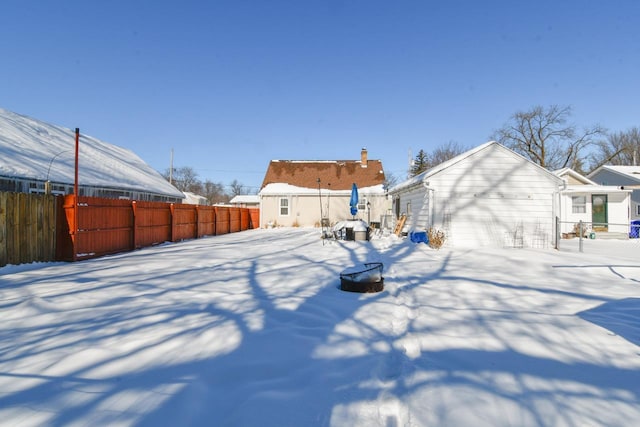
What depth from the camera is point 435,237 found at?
1306 cm

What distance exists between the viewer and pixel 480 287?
22.1ft

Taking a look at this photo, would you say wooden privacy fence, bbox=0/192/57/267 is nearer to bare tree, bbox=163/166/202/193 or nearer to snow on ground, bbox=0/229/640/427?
snow on ground, bbox=0/229/640/427

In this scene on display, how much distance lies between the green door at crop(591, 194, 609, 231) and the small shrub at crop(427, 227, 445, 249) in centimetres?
→ 1266

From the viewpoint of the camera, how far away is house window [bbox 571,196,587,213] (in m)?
19.7

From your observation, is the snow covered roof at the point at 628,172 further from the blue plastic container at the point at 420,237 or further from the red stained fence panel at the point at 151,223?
the red stained fence panel at the point at 151,223

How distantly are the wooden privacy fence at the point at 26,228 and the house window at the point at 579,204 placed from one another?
2387 cm

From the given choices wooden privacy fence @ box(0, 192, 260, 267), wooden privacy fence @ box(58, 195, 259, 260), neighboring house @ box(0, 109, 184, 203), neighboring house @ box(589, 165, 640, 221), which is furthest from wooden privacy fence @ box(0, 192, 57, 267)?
neighboring house @ box(589, 165, 640, 221)

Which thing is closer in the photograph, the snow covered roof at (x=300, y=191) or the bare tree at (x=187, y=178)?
the snow covered roof at (x=300, y=191)

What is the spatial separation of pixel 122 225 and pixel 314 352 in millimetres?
10812

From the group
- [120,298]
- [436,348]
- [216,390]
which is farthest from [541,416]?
[120,298]

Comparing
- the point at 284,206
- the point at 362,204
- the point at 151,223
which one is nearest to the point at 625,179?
the point at 362,204

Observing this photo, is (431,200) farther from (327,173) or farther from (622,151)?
(622,151)

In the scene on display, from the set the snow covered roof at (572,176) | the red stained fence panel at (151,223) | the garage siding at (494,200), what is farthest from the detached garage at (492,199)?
the red stained fence panel at (151,223)

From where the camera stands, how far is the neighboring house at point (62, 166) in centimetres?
1346
